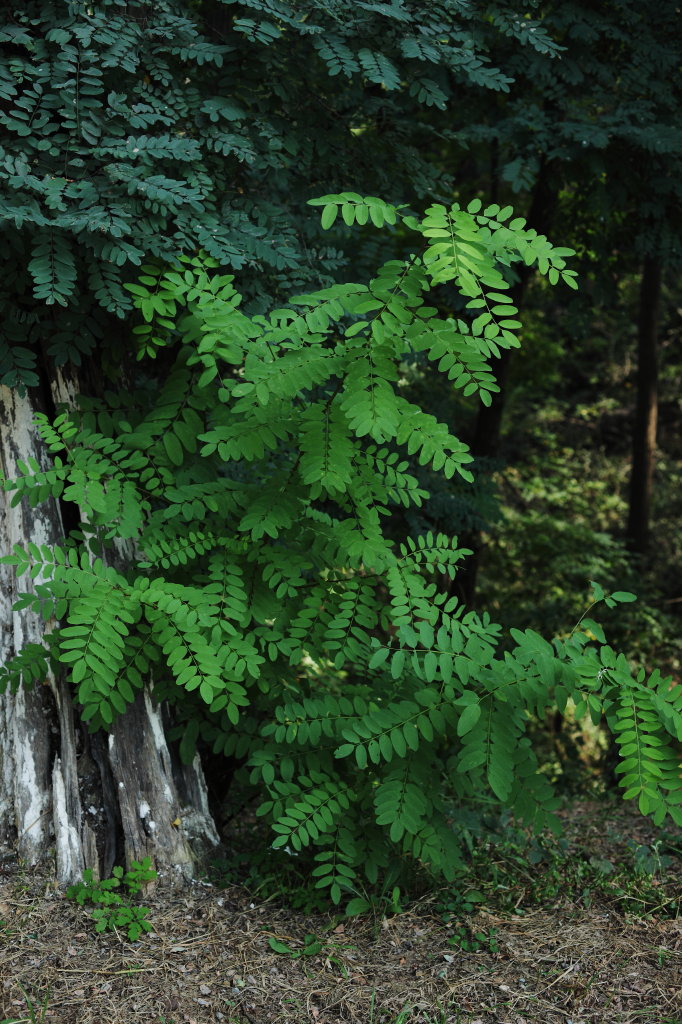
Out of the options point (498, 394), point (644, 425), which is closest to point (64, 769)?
point (498, 394)

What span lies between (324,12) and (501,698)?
2.69 meters

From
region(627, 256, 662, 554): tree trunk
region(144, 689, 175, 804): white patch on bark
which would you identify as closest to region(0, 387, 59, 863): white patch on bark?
region(144, 689, 175, 804): white patch on bark

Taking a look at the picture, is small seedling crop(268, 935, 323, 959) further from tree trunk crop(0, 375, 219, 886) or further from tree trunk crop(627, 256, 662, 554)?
tree trunk crop(627, 256, 662, 554)

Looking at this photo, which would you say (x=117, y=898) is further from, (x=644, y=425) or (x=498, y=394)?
(x=644, y=425)

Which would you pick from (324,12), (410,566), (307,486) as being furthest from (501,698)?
(324,12)

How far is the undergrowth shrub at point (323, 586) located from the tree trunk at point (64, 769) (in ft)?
0.49

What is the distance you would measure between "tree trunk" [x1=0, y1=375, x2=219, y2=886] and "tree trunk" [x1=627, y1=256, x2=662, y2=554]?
7.07 metres

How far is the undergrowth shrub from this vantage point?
271cm

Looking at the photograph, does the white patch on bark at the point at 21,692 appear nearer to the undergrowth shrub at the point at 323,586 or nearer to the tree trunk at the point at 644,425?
the undergrowth shrub at the point at 323,586

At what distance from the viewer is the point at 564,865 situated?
3512 millimetres

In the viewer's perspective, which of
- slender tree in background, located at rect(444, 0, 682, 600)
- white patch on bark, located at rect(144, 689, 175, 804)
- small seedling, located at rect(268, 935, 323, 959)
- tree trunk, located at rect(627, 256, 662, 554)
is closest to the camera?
small seedling, located at rect(268, 935, 323, 959)

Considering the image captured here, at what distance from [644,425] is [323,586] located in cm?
698

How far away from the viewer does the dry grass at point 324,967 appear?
270cm

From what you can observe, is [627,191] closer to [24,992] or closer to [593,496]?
[24,992]
